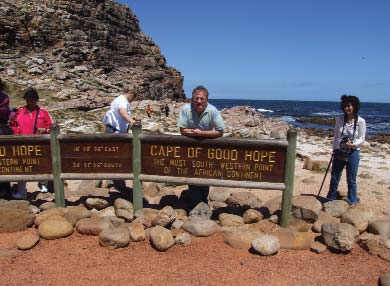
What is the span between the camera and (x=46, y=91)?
85.8ft

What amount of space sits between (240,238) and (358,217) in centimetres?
207

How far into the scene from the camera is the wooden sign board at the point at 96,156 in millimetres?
6543

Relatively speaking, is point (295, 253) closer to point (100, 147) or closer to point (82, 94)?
point (100, 147)

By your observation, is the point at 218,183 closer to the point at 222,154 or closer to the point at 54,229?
the point at 222,154

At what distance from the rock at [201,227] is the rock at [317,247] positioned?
1502mm

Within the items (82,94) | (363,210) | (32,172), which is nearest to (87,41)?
(82,94)

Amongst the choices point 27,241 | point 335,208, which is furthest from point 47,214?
point 335,208

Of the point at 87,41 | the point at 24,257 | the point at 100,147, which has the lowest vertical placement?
the point at 24,257

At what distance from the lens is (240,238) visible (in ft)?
18.4

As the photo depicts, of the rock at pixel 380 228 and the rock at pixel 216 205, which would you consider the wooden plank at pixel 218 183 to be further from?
the rock at pixel 380 228

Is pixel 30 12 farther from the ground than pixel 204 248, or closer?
farther from the ground

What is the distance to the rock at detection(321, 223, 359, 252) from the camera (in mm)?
5309

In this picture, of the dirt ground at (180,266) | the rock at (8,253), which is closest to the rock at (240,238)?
the dirt ground at (180,266)

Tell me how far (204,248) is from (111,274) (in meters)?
1.42
